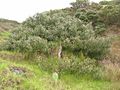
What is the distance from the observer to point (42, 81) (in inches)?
472

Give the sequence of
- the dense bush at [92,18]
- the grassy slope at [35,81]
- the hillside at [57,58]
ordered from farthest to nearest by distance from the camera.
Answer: the dense bush at [92,18] → the hillside at [57,58] → the grassy slope at [35,81]

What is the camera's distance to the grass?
11.1 meters

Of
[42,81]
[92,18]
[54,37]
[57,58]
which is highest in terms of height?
[92,18]

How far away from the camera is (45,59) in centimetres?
1514

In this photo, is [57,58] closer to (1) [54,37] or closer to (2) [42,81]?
(1) [54,37]

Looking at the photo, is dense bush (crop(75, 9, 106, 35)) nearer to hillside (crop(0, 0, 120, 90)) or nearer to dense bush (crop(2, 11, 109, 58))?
hillside (crop(0, 0, 120, 90))

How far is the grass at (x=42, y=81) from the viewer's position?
36.3 feet

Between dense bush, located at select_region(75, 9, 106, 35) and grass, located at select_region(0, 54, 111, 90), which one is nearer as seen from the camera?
grass, located at select_region(0, 54, 111, 90)

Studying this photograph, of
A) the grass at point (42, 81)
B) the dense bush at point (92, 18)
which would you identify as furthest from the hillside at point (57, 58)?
the dense bush at point (92, 18)

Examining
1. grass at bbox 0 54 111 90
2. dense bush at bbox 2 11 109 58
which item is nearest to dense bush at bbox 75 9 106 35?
dense bush at bbox 2 11 109 58

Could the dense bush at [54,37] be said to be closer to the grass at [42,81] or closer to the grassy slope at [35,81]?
the grassy slope at [35,81]

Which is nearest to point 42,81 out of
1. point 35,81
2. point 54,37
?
point 35,81

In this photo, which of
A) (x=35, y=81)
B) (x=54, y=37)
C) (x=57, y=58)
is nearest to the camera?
(x=35, y=81)

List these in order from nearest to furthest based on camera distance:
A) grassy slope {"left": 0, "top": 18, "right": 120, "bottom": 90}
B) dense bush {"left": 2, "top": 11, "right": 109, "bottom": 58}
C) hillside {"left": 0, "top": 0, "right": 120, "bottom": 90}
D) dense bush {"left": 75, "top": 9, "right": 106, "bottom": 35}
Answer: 1. grassy slope {"left": 0, "top": 18, "right": 120, "bottom": 90}
2. hillside {"left": 0, "top": 0, "right": 120, "bottom": 90}
3. dense bush {"left": 2, "top": 11, "right": 109, "bottom": 58}
4. dense bush {"left": 75, "top": 9, "right": 106, "bottom": 35}
